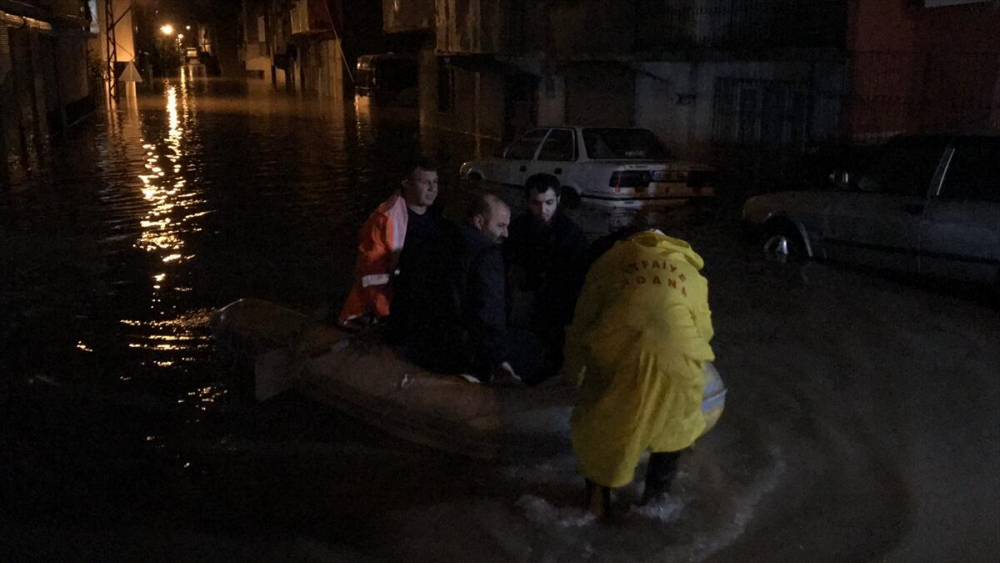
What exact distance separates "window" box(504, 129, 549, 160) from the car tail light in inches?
65.5

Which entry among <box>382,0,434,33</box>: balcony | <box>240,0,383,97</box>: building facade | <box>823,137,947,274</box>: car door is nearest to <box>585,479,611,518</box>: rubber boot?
<box>823,137,947,274</box>: car door

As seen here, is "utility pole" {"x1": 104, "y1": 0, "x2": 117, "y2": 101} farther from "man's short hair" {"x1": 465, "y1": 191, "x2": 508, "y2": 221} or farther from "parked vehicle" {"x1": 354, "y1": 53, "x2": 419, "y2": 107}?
"man's short hair" {"x1": 465, "y1": 191, "x2": 508, "y2": 221}

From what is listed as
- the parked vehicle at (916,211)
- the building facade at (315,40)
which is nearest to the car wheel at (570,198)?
the parked vehicle at (916,211)

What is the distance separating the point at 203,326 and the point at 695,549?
5.10 meters

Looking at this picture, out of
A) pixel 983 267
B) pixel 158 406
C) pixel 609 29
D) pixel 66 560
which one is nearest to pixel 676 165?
pixel 983 267

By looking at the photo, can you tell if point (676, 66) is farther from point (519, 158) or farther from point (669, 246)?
point (669, 246)

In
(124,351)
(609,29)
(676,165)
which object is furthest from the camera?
(609,29)

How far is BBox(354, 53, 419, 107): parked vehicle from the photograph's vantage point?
134 ft

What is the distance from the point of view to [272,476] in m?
5.21

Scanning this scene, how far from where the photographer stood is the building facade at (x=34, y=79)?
19109mm

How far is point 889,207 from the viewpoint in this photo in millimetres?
8680

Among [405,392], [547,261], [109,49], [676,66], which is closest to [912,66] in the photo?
[676,66]

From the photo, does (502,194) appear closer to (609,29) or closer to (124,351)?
(609,29)

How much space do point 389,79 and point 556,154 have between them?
28.6m
